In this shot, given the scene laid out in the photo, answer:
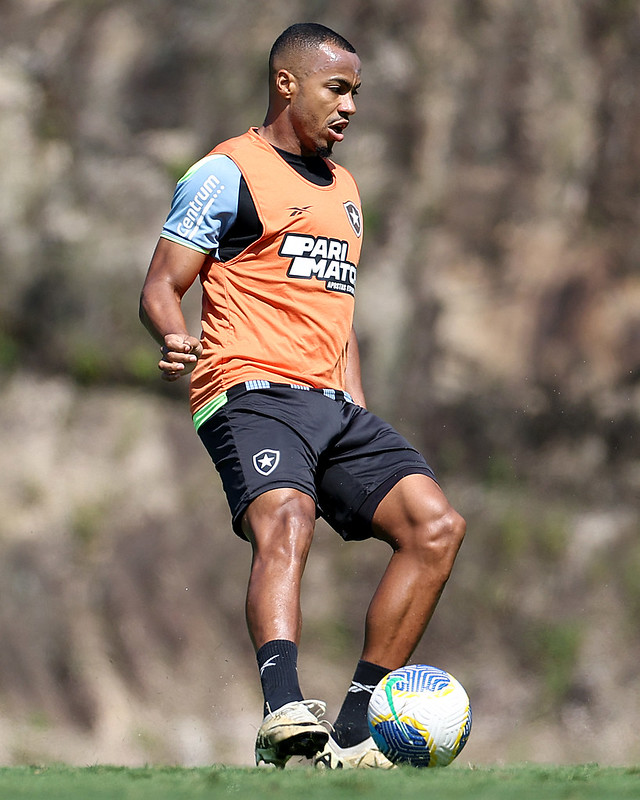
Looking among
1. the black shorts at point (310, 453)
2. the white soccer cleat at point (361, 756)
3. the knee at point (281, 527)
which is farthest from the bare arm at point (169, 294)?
the white soccer cleat at point (361, 756)

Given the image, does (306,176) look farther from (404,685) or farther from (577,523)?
(577,523)

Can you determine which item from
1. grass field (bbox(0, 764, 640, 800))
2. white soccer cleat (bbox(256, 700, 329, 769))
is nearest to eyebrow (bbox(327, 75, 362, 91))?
white soccer cleat (bbox(256, 700, 329, 769))

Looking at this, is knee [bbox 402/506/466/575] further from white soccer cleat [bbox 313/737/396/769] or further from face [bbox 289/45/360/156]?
face [bbox 289/45/360/156]

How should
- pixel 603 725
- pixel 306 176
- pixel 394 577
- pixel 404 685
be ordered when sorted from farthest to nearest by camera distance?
pixel 603 725, pixel 306 176, pixel 394 577, pixel 404 685

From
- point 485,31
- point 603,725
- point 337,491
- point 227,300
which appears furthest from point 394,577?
point 485,31

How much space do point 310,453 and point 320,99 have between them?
1138mm

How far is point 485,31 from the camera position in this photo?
750cm

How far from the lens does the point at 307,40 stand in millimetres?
4043

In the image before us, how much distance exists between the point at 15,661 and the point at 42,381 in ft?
5.49

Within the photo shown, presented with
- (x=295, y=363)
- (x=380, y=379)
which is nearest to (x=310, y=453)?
(x=295, y=363)

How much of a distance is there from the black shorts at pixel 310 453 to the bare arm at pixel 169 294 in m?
0.25

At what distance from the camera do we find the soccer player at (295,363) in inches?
140

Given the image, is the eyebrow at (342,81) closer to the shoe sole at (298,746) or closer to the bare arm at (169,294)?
the bare arm at (169,294)

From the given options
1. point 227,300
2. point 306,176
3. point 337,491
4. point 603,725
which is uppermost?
point 306,176
